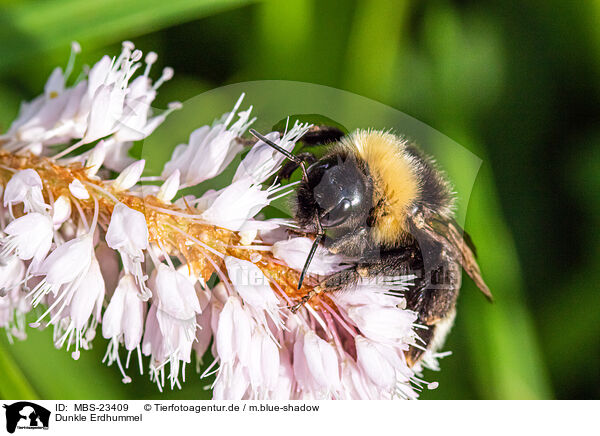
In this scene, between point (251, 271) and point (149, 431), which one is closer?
point (251, 271)

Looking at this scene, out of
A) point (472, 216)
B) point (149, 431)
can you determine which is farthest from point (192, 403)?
point (472, 216)

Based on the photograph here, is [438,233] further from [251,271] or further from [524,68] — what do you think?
[524,68]

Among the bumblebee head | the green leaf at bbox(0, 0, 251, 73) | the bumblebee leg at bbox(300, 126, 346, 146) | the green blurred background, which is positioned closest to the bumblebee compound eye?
the bumblebee head

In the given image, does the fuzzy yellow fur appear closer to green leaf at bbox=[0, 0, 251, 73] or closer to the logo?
green leaf at bbox=[0, 0, 251, 73]

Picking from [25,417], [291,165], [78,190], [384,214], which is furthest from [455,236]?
[25,417]

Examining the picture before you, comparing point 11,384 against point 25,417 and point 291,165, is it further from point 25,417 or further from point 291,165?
point 291,165

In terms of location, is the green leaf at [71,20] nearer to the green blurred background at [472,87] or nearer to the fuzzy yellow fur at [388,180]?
the green blurred background at [472,87]

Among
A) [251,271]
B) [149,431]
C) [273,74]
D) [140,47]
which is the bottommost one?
[149,431]

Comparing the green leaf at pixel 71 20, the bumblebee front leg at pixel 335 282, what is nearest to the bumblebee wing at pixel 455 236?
the bumblebee front leg at pixel 335 282

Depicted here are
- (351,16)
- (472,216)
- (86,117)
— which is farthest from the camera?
(351,16)
